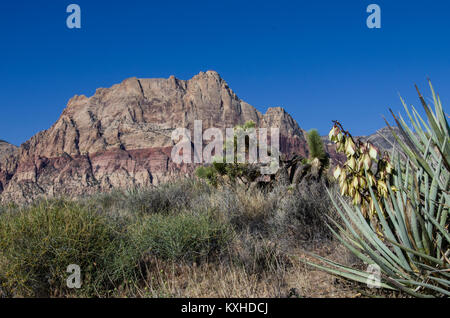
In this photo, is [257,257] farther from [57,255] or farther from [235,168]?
[235,168]

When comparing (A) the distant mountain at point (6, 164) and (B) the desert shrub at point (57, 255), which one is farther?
(A) the distant mountain at point (6, 164)

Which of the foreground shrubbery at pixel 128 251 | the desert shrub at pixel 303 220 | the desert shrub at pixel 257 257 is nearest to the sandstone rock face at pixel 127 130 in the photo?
the desert shrub at pixel 303 220

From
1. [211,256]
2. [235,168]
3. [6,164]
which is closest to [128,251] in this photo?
[211,256]

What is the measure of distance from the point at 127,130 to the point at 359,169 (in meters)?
128

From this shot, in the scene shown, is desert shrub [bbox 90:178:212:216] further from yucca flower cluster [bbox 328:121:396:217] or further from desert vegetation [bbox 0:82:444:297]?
yucca flower cluster [bbox 328:121:396:217]

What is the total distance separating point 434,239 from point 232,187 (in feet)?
20.5

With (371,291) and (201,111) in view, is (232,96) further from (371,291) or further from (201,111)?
(371,291)

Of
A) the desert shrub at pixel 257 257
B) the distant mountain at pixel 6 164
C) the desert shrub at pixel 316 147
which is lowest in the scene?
the desert shrub at pixel 257 257

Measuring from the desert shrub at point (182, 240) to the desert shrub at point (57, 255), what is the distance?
343 millimetres

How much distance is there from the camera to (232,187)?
8.98 m

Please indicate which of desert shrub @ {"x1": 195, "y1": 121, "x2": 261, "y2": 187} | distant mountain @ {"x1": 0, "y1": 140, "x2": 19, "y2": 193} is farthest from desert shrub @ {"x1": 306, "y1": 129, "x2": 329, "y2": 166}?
distant mountain @ {"x1": 0, "y1": 140, "x2": 19, "y2": 193}

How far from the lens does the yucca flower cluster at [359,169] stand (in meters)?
2.89

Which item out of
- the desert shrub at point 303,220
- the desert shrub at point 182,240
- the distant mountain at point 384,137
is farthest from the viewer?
the desert shrub at point 303,220

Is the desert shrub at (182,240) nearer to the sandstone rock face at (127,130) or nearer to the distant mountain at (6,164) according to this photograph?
the sandstone rock face at (127,130)
